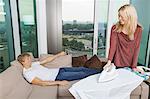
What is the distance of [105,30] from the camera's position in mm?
3906

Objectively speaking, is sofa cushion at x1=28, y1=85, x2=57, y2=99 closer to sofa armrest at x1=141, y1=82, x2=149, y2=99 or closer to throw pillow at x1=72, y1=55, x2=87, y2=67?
throw pillow at x1=72, y1=55, x2=87, y2=67

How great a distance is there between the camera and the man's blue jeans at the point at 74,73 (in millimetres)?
2408

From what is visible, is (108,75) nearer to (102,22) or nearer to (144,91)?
(144,91)

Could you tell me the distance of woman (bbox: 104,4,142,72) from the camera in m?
1.81

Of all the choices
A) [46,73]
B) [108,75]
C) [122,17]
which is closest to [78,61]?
[46,73]

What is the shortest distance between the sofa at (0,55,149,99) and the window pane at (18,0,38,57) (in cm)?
156

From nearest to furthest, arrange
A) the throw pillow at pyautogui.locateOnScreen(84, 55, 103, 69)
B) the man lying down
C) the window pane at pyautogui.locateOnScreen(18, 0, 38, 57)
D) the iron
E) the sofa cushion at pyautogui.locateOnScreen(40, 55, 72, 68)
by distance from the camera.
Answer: the iron
the man lying down
the throw pillow at pyautogui.locateOnScreen(84, 55, 103, 69)
the sofa cushion at pyautogui.locateOnScreen(40, 55, 72, 68)
the window pane at pyautogui.locateOnScreen(18, 0, 38, 57)

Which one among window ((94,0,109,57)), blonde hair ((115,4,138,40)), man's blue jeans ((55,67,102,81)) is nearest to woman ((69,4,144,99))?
blonde hair ((115,4,138,40))

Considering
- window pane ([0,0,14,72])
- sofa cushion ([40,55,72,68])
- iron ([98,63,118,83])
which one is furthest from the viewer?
window pane ([0,0,14,72])

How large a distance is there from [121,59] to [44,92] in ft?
3.13

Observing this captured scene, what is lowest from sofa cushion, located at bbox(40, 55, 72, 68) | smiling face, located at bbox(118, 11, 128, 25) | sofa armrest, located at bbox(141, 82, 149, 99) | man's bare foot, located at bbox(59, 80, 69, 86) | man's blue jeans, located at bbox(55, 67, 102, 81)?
sofa armrest, located at bbox(141, 82, 149, 99)

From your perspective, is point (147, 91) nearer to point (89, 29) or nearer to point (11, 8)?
point (89, 29)

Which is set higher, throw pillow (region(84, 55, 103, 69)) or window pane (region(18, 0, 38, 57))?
window pane (region(18, 0, 38, 57))

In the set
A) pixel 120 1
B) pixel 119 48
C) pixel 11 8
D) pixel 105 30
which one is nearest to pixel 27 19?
pixel 11 8
